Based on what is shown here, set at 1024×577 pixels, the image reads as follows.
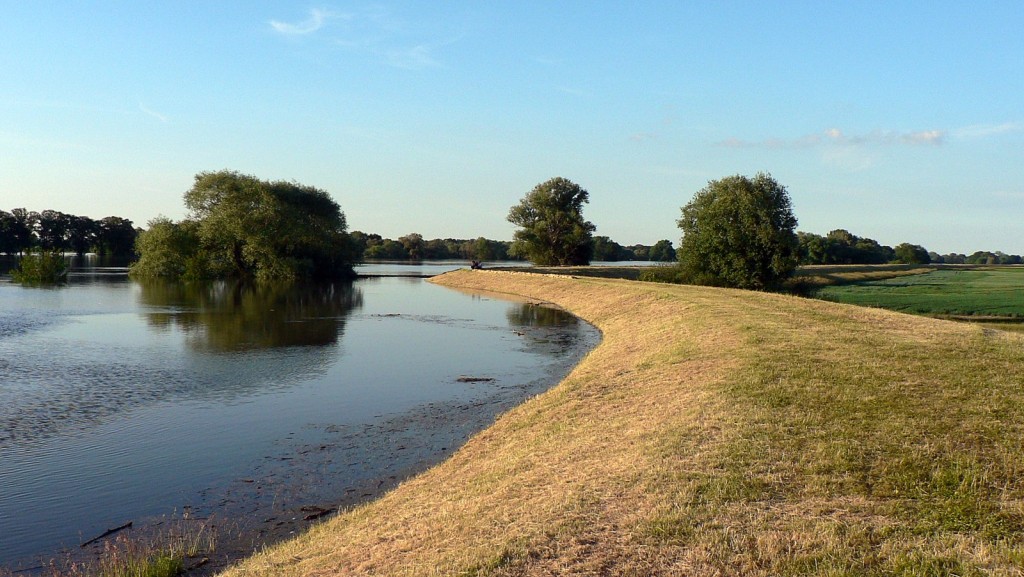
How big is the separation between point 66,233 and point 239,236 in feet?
416

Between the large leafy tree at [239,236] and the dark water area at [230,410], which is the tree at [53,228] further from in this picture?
the dark water area at [230,410]

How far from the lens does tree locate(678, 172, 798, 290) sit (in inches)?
2282

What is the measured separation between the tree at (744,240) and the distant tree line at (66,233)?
15699cm

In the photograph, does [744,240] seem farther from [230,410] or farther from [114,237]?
[114,237]

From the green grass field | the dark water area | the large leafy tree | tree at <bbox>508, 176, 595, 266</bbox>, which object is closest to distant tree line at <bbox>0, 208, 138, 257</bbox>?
the large leafy tree

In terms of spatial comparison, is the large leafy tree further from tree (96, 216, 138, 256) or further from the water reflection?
tree (96, 216, 138, 256)

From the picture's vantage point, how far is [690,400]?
1334 cm

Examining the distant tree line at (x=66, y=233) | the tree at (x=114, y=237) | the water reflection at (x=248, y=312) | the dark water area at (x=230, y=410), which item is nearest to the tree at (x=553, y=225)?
the water reflection at (x=248, y=312)

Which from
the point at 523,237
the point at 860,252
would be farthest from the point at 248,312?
the point at 860,252

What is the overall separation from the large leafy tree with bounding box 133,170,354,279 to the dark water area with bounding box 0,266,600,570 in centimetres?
4183

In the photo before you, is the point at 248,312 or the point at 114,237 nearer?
the point at 248,312

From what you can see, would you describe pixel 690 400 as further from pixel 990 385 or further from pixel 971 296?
pixel 971 296

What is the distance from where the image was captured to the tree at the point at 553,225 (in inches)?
4235

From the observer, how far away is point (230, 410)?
693 inches
